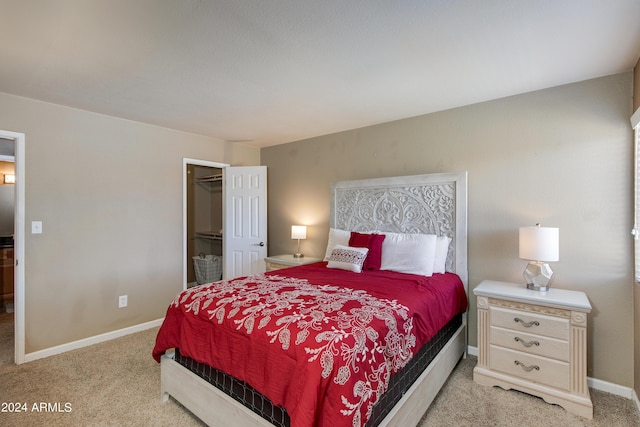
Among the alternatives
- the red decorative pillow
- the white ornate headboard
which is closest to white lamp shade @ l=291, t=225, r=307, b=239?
the white ornate headboard

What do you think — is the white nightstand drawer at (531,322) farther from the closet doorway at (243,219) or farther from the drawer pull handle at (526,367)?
the closet doorway at (243,219)

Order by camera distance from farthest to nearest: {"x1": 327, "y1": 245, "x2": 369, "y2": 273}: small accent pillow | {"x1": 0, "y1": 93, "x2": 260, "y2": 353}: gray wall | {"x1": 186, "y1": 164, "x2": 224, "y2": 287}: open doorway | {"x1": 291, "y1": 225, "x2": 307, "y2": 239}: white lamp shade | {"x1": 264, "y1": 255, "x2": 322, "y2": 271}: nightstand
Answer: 1. {"x1": 186, "y1": 164, "x2": 224, "y2": 287}: open doorway
2. {"x1": 291, "y1": 225, "x2": 307, "y2": 239}: white lamp shade
3. {"x1": 264, "y1": 255, "x2": 322, "y2": 271}: nightstand
4. {"x1": 327, "y1": 245, "x2": 369, "y2": 273}: small accent pillow
5. {"x1": 0, "y1": 93, "x2": 260, "y2": 353}: gray wall

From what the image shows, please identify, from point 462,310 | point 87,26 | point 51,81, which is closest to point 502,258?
point 462,310

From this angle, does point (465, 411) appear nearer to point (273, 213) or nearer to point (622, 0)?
point (622, 0)

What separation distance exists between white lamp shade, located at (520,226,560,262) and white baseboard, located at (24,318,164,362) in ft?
13.0

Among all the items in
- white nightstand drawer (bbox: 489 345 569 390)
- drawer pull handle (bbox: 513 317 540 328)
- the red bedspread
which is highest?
the red bedspread

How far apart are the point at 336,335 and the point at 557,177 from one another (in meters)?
2.34

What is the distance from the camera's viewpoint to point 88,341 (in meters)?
3.12

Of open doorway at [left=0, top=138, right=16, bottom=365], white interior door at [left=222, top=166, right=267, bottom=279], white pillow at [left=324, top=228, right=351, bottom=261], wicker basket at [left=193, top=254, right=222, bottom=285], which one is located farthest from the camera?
wicker basket at [left=193, top=254, right=222, bottom=285]

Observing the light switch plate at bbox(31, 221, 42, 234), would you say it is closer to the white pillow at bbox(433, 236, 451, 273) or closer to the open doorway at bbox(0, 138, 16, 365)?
the open doorway at bbox(0, 138, 16, 365)

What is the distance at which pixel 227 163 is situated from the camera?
4.38m

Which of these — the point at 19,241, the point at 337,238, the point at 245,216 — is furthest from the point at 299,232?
the point at 19,241

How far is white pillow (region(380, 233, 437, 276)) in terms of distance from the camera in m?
2.76

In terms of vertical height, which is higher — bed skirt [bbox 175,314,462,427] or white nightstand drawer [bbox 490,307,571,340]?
white nightstand drawer [bbox 490,307,571,340]
